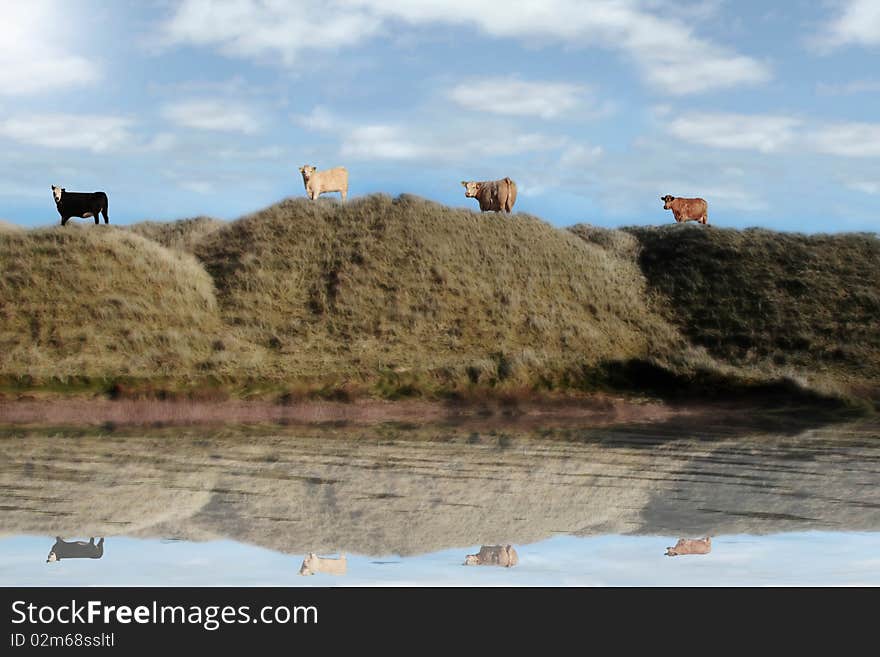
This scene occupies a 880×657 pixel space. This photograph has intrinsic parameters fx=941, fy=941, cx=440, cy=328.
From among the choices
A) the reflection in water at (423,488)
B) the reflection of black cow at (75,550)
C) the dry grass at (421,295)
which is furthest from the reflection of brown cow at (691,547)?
the dry grass at (421,295)

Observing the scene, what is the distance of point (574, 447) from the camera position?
23.1m

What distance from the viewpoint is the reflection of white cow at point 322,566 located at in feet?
33.6

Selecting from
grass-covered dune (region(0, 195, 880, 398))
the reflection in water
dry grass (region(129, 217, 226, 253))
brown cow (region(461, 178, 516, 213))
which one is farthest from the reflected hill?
brown cow (region(461, 178, 516, 213))

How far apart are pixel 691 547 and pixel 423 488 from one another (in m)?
5.95

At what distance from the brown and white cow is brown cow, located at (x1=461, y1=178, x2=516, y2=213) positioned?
6.65 m

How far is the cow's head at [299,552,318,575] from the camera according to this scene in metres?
10.2

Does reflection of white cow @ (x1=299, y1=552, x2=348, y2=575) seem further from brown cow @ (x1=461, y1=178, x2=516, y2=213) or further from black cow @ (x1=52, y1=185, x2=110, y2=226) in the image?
brown cow @ (x1=461, y1=178, x2=516, y2=213)

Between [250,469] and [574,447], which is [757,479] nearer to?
[574,447]

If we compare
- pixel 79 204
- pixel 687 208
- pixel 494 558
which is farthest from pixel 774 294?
pixel 494 558

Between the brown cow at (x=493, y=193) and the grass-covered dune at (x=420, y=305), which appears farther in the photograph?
the brown cow at (x=493, y=193)

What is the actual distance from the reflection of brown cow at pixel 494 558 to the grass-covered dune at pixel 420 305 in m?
21.4

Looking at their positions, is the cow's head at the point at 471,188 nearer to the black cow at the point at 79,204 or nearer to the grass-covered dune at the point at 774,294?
the grass-covered dune at the point at 774,294

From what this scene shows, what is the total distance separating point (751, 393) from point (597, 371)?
19.4ft

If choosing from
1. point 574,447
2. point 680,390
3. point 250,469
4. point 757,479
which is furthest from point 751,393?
point 250,469
